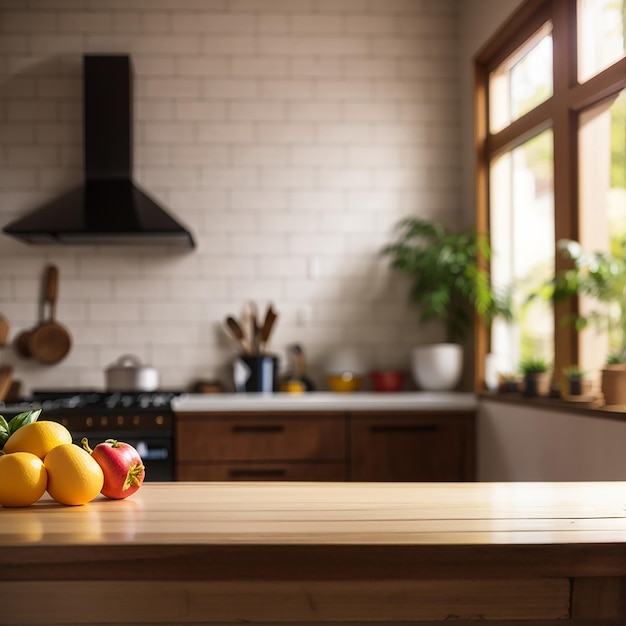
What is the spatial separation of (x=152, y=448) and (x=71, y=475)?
2.46 meters

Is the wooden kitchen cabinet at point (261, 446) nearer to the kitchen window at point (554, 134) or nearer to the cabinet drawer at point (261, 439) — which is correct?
the cabinet drawer at point (261, 439)

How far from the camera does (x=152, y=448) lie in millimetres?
3889

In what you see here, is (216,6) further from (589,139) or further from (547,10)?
(589,139)

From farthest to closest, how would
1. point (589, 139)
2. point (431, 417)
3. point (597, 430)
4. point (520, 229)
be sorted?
point (520, 229) → point (431, 417) → point (589, 139) → point (597, 430)

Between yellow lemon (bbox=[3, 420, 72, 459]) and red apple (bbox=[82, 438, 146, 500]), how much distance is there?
6 centimetres

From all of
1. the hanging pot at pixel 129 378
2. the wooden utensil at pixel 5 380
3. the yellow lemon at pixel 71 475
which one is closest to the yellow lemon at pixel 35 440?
the yellow lemon at pixel 71 475

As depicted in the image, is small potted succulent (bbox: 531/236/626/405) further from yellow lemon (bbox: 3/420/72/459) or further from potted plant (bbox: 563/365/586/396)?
yellow lemon (bbox: 3/420/72/459)

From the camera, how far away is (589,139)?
330 cm

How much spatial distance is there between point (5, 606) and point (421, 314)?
144 inches

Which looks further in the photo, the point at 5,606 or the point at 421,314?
the point at 421,314

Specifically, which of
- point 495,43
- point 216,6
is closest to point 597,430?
point 495,43

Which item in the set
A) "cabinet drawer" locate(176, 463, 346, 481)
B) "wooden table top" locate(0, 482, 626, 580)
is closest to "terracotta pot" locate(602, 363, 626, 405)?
"wooden table top" locate(0, 482, 626, 580)

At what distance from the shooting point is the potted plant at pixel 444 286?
13.9 ft

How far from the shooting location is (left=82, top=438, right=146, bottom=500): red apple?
5.05 feet
